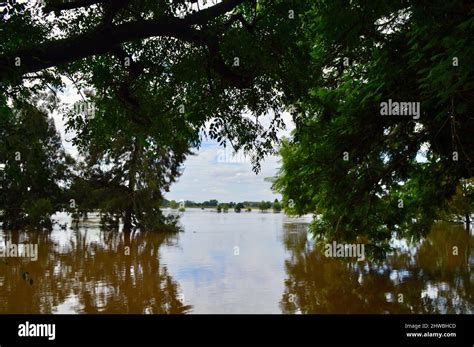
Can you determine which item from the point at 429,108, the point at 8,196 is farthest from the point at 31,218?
the point at 429,108

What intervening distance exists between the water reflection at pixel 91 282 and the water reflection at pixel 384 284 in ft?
17.7

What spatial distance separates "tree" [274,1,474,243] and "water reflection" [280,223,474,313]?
2.48 meters

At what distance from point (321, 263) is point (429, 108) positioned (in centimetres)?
1661

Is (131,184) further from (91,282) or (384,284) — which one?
(384,284)

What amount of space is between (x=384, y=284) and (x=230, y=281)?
273 inches

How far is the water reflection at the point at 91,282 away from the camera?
1548 centimetres

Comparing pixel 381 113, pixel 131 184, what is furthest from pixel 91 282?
pixel 131 184

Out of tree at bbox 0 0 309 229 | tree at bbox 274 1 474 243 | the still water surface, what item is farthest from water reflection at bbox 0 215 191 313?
tree at bbox 274 1 474 243

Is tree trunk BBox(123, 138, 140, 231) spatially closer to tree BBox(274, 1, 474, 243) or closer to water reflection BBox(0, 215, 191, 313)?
water reflection BBox(0, 215, 191, 313)

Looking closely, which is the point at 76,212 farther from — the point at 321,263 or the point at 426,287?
the point at 426,287

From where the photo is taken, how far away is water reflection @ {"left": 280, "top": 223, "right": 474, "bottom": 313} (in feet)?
50.9

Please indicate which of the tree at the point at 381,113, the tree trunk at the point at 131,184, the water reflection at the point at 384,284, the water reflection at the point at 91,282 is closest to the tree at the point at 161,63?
the tree at the point at 381,113

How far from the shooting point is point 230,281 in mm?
19781

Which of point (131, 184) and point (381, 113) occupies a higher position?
point (381, 113)
